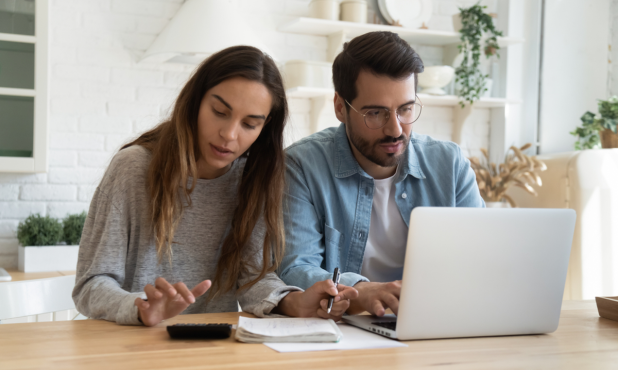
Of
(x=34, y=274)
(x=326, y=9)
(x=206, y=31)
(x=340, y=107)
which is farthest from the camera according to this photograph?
(x=326, y=9)

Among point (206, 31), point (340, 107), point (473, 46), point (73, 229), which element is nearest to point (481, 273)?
point (340, 107)

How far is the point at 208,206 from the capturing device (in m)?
1.44

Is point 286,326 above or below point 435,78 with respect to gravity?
below

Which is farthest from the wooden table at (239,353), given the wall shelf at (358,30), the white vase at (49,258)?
the wall shelf at (358,30)

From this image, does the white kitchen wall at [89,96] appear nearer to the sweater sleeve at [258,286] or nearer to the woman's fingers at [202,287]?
the sweater sleeve at [258,286]

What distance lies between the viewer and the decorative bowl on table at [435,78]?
2.99 meters

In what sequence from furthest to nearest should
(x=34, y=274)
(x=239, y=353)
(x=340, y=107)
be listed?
1. (x=34, y=274)
2. (x=340, y=107)
3. (x=239, y=353)

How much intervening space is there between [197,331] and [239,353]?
0.11 m

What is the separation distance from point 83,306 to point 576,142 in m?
2.78

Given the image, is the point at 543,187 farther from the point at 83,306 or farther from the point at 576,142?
the point at 83,306

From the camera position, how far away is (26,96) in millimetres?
2422

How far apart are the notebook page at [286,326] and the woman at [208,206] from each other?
75mm

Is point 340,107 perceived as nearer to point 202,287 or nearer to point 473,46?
point 202,287

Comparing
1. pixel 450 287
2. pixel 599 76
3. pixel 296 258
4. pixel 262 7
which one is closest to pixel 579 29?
pixel 599 76
